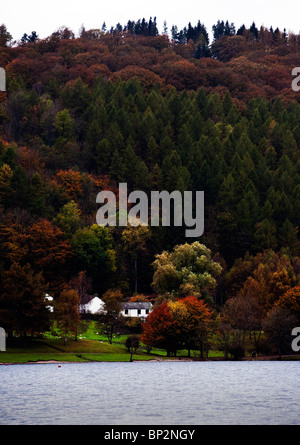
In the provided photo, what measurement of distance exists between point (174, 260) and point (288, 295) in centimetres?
2264

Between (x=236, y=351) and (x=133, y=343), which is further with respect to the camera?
(x=133, y=343)

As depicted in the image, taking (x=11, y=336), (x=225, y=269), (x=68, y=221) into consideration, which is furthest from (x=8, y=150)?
(x=11, y=336)

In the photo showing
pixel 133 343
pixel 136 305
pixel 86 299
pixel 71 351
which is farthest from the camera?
pixel 136 305

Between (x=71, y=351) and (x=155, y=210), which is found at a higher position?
(x=155, y=210)

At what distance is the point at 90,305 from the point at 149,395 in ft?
277

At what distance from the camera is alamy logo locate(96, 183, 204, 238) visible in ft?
580

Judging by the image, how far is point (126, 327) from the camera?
14275cm

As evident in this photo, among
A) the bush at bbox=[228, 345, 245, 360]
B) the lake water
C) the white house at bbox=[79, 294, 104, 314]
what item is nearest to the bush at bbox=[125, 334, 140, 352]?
the bush at bbox=[228, 345, 245, 360]

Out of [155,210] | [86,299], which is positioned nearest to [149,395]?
[86,299]

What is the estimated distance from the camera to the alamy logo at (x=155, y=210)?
580ft

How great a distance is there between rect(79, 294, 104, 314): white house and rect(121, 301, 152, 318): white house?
223 inches

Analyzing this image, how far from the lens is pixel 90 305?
495ft

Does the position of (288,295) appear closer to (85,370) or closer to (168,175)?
(85,370)

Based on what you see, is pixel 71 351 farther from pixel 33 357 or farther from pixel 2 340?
pixel 2 340
